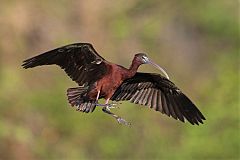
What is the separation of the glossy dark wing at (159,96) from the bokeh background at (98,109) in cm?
866

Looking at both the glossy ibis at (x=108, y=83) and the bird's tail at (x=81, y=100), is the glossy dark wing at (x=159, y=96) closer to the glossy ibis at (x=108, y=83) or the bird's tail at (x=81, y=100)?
the glossy ibis at (x=108, y=83)

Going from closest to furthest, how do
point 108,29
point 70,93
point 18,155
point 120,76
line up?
point 120,76
point 70,93
point 18,155
point 108,29

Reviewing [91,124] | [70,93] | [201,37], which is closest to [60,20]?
[91,124]

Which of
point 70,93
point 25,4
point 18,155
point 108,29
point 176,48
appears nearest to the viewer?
point 70,93

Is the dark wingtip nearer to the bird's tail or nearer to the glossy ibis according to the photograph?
the glossy ibis

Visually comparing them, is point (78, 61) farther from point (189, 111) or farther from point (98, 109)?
point (98, 109)

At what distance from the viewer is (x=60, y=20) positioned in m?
22.1

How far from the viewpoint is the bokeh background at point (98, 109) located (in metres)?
20.1

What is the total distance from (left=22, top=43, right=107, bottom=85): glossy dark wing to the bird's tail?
11 cm

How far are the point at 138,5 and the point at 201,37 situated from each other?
11.4 ft

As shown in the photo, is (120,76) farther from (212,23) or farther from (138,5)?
(212,23)

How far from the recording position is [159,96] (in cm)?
1095

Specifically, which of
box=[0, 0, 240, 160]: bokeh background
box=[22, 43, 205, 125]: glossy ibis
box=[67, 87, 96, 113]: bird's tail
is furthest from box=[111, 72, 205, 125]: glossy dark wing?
box=[0, 0, 240, 160]: bokeh background

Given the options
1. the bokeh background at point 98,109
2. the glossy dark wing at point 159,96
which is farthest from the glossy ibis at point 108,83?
the bokeh background at point 98,109
